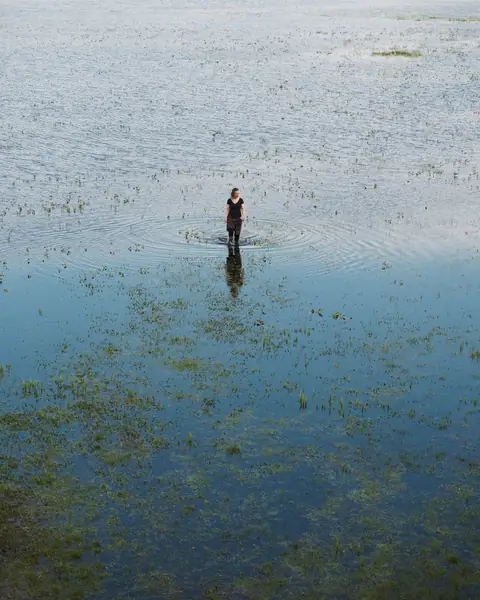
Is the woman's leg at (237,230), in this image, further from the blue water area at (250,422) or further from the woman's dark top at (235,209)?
the blue water area at (250,422)

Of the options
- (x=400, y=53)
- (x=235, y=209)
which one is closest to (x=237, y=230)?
(x=235, y=209)

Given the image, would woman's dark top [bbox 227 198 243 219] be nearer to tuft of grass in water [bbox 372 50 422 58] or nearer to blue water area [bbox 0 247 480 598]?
blue water area [bbox 0 247 480 598]

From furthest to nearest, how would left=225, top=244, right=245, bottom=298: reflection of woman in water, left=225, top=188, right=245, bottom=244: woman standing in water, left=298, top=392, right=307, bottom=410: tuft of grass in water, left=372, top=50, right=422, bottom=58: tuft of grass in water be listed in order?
left=372, top=50, right=422, bottom=58: tuft of grass in water → left=225, top=188, right=245, bottom=244: woman standing in water → left=225, top=244, right=245, bottom=298: reflection of woman in water → left=298, top=392, right=307, bottom=410: tuft of grass in water

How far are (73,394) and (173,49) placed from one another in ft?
235

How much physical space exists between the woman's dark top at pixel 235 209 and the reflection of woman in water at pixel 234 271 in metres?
1.48

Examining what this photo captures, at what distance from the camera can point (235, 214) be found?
115 ft

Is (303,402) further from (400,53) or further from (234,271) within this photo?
(400,53)

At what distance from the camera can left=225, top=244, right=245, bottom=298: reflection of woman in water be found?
32.1m

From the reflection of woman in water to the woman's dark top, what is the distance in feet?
4.85

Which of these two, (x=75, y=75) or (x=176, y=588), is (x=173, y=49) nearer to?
(x=75, y=75)

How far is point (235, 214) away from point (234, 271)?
114 inches

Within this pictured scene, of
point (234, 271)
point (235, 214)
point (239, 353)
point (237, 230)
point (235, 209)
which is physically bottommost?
point (239, 353)

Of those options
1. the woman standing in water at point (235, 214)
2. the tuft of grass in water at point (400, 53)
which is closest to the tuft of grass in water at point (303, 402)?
the woman standing in water at point (235, 214)

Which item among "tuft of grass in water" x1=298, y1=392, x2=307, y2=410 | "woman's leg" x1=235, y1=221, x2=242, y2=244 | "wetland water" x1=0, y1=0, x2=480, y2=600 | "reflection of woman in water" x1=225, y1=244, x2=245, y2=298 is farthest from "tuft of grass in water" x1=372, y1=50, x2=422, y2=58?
"tuft of grass in water" x1=298, y1=392, x2=307, y2=410
